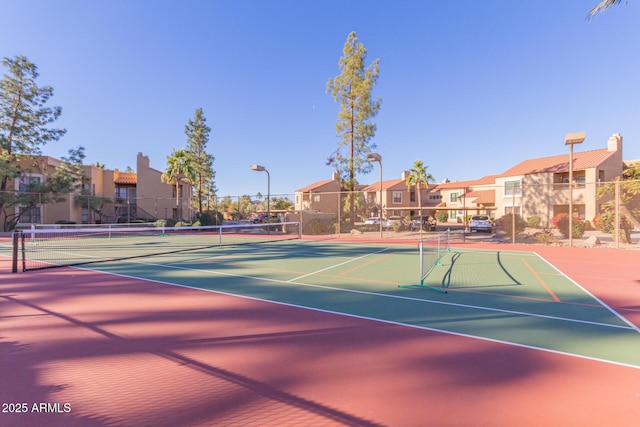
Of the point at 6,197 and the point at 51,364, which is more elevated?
the point at 6,197

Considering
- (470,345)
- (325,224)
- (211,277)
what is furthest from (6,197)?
(470,345)

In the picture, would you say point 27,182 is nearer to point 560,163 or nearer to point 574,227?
point 574,227

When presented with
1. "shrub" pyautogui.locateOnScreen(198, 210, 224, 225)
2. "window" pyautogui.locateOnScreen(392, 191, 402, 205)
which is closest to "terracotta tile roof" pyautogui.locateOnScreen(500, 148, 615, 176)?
"window" pyautogui.locateOnScreen(392, 191, 402, 205)

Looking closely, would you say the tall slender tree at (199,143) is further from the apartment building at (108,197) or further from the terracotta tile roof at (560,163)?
the terracotta tile roof at (560,163)

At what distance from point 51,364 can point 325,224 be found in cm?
2581

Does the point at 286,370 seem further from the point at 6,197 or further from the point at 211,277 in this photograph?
the point at 6,197

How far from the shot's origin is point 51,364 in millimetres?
4098

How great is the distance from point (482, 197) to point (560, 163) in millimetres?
13459

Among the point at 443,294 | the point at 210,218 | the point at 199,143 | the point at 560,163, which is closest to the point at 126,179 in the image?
the point at 199,143

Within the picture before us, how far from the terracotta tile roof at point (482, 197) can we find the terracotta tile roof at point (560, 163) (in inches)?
280

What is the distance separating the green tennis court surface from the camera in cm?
513

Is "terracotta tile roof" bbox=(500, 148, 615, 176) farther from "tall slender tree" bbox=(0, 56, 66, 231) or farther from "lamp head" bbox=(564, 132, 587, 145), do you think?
"tall slender tree" bbox=(0, 56, 66, 231)

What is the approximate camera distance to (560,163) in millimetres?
33969

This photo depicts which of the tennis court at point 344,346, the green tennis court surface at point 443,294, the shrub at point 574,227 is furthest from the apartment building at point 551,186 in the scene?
the tennis court at point 344,346
